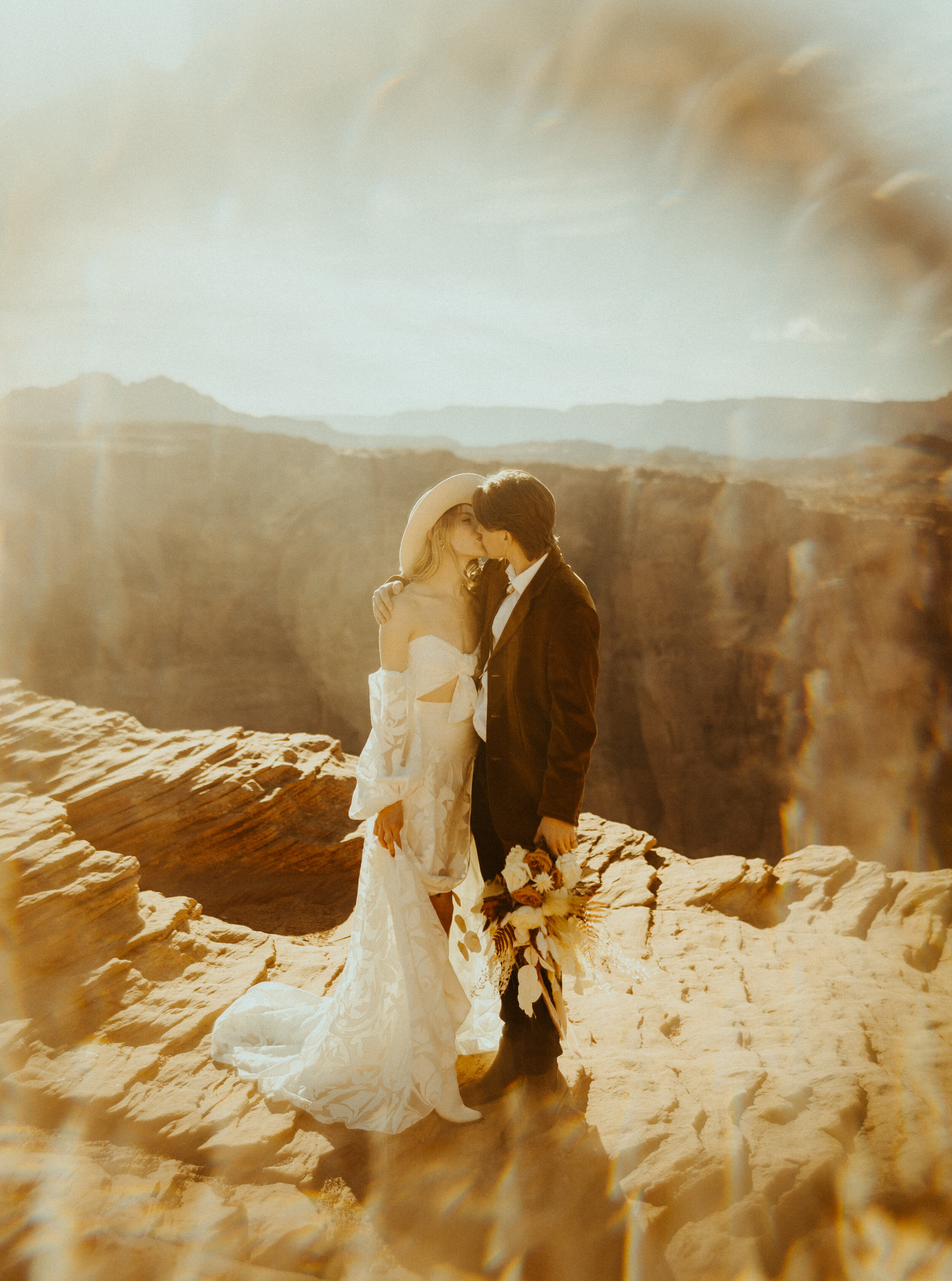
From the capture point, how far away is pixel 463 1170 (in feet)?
8.50

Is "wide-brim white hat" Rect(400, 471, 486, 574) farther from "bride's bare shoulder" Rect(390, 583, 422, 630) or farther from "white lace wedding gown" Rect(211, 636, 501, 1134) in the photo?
"white lace wedding gown" Rect(211, 636, 501, 1134)

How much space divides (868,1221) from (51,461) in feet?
73.8

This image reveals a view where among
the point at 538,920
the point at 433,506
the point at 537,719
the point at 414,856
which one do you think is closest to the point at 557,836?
the point at 538,920

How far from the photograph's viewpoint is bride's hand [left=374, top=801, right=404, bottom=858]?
288 centimetres

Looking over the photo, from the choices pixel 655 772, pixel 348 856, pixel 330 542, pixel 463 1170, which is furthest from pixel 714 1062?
pixel 330 542

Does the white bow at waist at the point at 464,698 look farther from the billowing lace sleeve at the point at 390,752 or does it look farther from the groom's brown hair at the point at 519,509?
the groom's brown hair at the point at 519,509

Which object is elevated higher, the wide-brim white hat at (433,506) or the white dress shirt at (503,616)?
the wide-brim white hat at (433,506)

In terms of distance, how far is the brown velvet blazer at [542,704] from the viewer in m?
2.57

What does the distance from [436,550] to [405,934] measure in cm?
141

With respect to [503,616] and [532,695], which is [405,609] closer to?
[503,616]

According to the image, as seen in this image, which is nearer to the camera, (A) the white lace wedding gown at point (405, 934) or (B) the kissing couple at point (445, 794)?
(B) the kissing couple at point (445, 794)

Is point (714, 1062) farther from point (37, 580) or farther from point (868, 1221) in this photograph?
point (37, 580)

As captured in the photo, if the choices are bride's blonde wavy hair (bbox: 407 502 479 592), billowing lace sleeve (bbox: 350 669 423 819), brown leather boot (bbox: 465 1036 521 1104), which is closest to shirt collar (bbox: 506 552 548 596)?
bride's blonde wavy hair (bbox: 407 502 479 592)

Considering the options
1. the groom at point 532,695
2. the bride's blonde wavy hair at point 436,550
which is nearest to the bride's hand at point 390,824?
the groom at point 532,695
